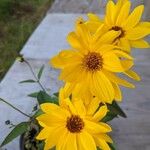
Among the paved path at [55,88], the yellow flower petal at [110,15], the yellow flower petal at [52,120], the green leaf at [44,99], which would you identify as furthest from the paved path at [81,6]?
the yellow flower petal at [52,120]

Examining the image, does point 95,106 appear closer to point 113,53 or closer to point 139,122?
point 113,53

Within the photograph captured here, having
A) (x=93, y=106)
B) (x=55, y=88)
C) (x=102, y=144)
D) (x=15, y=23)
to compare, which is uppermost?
(x=15, y=23)

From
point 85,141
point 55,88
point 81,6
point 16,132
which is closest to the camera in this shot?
point 85,141

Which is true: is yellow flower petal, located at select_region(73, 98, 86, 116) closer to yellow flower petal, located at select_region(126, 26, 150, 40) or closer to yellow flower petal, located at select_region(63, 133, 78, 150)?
yellow flower petal, located at select_region(63, 133, 78, 150)

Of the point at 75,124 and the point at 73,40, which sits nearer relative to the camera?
the point at 73,40

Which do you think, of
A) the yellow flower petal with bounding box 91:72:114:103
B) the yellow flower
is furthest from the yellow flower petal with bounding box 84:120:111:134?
the yellow flower petal with bounding box 91:72:114:103

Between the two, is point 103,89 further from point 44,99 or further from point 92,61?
point 44,99

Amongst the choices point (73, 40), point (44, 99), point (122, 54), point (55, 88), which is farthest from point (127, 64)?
point (55, 88)

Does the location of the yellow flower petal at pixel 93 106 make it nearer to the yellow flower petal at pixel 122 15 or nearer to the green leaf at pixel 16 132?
the yellow flower petal at pixel 122 15
